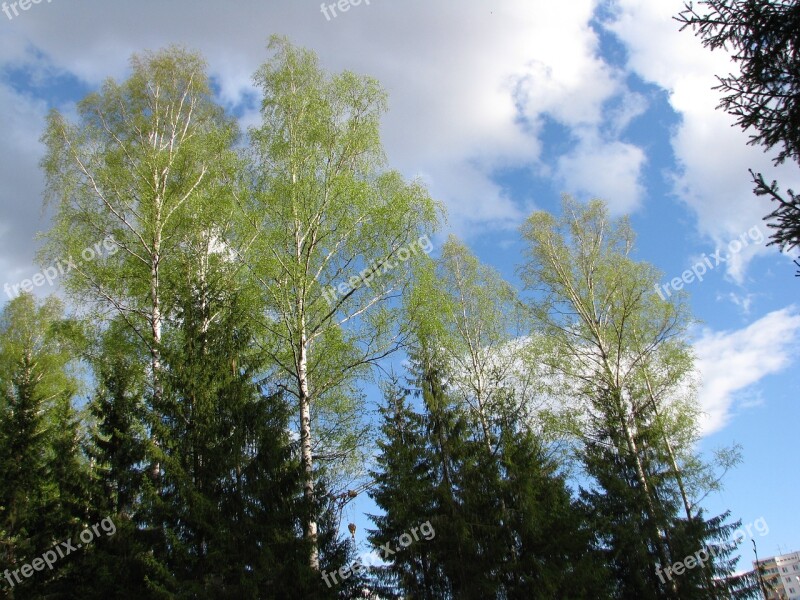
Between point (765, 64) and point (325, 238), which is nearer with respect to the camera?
point (765, 64)

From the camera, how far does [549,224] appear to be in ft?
61.7

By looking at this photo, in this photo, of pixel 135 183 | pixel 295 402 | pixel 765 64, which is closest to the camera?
pixel 765 64

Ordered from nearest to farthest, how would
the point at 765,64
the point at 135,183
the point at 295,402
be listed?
the point at 765,64 < the point at 295,402 < the point at 135,183

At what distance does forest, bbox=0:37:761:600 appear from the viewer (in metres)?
9.27

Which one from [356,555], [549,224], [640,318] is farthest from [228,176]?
[640,318]

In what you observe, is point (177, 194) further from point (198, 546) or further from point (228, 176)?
point (198, 546)

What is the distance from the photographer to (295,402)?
429 inches

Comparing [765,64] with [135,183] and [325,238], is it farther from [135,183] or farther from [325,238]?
[135,183]

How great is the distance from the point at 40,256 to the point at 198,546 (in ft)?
26.6
